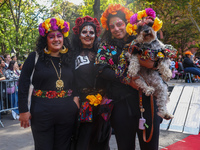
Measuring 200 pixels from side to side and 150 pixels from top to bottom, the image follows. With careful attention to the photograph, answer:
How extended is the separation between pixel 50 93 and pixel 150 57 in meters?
1.29

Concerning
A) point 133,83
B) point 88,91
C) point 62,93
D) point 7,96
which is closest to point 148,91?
point 133,83

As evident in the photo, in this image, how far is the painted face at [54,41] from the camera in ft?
8.66

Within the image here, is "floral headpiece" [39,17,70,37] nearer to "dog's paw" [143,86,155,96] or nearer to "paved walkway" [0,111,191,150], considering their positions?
"dog's paw" [143,86,155,96]

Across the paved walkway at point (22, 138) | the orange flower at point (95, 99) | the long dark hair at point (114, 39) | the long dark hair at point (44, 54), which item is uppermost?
the long dark hair at point (114, 39)

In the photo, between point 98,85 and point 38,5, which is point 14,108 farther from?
point 38,5

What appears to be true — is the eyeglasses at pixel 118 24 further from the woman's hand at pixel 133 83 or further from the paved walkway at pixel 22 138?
the paved walkway at pixel 22 138

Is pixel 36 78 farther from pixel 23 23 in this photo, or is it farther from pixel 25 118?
pixel 23 23

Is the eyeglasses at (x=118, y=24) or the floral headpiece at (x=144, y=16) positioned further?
the eyeglasses at (x=118, y=24)

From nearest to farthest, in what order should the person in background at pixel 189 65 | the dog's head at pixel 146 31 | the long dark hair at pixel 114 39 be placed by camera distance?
the dog's head at pixel 146 31
the long dark hair at pixel 114 39
the person in background at pixel 189 65

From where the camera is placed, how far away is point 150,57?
76.7 inches

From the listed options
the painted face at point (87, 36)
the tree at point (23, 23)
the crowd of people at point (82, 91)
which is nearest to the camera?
the crowd of people at point (82, 91)

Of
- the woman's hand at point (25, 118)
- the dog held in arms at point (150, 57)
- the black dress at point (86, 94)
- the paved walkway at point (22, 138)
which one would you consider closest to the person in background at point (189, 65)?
the paved walkway at point (22, 138)

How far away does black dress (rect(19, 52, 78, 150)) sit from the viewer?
247 cm

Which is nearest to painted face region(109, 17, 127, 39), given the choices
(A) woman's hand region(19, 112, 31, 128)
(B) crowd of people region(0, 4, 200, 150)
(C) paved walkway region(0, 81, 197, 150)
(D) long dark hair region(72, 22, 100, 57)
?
(B) crowd of people region(0, 4, 200, 150)
